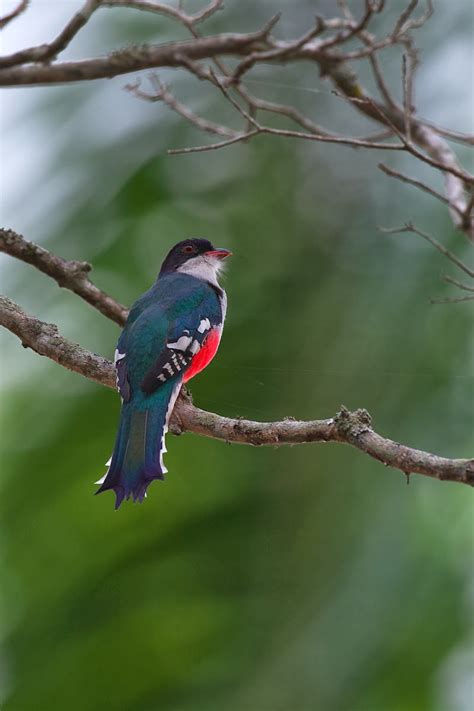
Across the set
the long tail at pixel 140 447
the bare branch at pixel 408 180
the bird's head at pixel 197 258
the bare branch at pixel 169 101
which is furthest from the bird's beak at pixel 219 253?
the bare branch at pixel 408 180

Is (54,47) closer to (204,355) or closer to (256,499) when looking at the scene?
(204,355)

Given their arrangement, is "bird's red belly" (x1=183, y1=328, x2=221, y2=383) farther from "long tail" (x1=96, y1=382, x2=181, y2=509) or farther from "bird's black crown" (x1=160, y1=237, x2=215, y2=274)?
"bird's black crown" (x1=160, y1=237, x2=215, y2=274)

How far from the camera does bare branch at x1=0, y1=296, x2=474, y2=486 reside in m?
2.73

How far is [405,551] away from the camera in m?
4.97

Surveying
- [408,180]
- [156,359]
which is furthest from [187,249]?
[408,180]

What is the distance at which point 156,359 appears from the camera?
162 inches

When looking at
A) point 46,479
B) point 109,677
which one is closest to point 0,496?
point 46,479

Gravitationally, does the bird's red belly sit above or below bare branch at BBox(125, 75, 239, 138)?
below

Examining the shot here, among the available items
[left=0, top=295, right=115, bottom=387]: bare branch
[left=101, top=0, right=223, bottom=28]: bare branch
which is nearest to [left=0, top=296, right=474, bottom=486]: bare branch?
[left=0, top=295, right=115, bottom=387]: bare branch

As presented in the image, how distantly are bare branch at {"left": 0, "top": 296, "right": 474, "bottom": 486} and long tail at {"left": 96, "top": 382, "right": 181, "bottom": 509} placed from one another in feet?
0.26

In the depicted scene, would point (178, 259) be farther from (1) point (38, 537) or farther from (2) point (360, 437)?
(2) point (360, 437)

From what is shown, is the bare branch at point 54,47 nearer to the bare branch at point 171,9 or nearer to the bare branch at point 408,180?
the bare branch at point 171,9

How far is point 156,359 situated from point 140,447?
1.81ft

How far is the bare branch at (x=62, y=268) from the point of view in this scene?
4.62 meters
